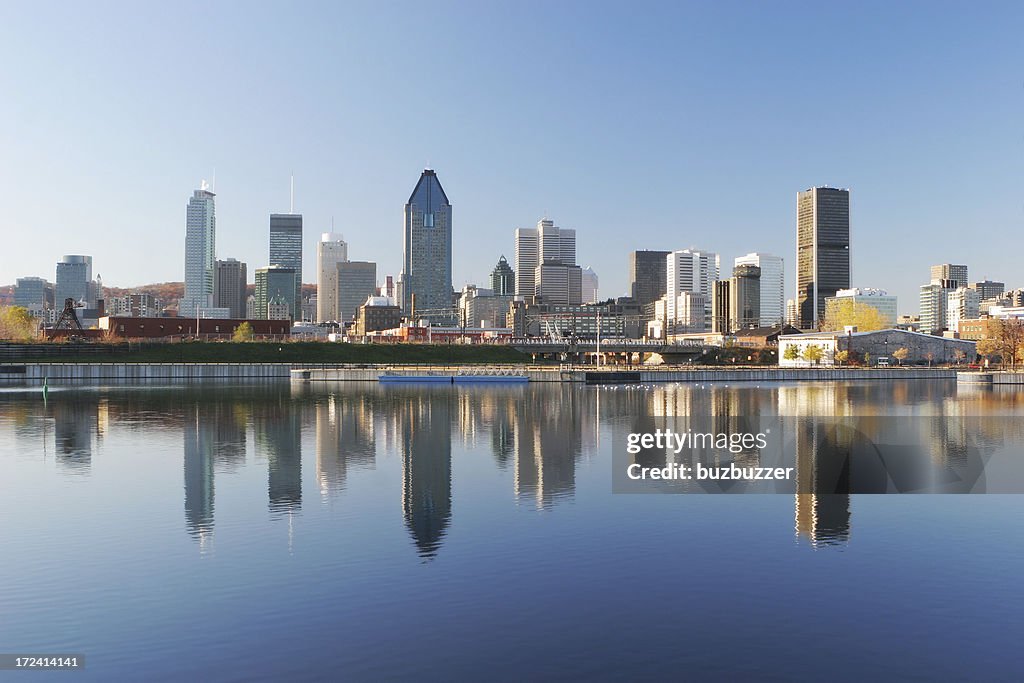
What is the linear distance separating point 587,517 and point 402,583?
10.4m

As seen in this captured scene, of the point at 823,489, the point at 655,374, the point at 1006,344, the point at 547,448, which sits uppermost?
the point at 1006,344

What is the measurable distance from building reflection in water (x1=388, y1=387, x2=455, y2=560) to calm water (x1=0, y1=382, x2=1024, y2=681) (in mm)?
225

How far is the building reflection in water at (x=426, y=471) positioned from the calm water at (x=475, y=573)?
22 cm

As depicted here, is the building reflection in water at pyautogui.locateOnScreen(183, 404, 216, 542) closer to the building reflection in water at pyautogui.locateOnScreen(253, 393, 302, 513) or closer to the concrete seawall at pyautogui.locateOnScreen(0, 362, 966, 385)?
the building reflection in water at pyautogui.locateOnScreen(253, 393, 302, 513)

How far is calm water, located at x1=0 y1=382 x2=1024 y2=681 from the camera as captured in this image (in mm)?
17594

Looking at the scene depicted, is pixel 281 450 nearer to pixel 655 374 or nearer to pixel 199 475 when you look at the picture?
pixel 199 475

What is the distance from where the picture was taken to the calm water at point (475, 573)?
57.7ft

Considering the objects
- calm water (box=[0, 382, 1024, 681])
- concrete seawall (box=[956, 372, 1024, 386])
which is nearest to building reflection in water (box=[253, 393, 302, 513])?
calm water (box=[0, 382, 1024, 681])

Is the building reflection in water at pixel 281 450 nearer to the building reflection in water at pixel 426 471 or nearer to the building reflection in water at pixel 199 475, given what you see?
the building reflection in water at pixel 199 475

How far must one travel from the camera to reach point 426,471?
42.3m

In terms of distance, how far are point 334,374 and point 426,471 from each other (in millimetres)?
107066

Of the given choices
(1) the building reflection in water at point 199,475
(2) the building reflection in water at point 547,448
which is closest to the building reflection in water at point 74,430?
(1) the building reflection in water at point 199,475

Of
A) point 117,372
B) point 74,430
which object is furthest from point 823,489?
point 117,372

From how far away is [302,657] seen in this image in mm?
17500
